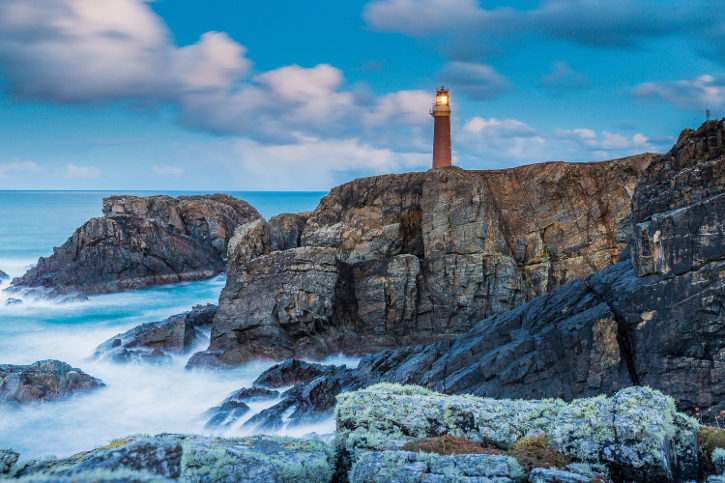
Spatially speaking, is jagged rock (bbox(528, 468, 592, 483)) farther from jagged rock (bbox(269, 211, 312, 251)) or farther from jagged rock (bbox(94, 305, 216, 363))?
jagged rock (bbox(269, 211, 312, 251))

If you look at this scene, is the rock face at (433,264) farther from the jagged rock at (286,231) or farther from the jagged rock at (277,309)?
the jagged rock at (286,231)

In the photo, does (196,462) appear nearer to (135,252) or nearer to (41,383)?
(41,383)

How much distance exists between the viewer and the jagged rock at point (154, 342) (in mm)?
26828

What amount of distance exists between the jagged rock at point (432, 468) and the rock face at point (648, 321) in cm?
827

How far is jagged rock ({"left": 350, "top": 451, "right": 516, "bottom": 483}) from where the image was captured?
587cm

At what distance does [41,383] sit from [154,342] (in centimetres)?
719

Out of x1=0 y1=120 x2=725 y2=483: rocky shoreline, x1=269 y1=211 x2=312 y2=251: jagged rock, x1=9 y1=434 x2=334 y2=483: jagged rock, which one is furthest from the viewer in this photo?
x1=269 y1=211 x2=312 y2=251: jagged rock

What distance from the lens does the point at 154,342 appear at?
91.5ft

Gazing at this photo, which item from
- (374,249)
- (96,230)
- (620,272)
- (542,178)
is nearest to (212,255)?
(96,230)

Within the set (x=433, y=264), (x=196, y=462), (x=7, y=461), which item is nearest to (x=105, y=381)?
(x=433, y=264)

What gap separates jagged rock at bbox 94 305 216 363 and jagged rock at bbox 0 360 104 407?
4.03m

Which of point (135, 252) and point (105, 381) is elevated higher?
point (135, 252)

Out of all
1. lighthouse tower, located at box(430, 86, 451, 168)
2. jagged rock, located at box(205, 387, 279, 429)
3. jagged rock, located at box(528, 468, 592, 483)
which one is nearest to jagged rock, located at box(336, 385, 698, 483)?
jagged rock, located at box(528, 468, 592, 483)

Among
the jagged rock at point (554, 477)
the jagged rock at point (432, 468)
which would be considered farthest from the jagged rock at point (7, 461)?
the jagged rock at point (554, 477)
